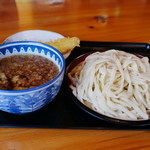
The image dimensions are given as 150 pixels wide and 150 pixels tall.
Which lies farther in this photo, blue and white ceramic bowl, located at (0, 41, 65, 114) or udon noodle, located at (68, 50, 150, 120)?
udon noodle, located at (68, 50, 150, 120)

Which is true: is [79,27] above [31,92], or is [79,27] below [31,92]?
above

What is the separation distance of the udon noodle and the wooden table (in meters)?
0.11

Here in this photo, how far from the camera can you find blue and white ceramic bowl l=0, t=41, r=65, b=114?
73 cm

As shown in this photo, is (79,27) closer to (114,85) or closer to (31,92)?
(114,85)

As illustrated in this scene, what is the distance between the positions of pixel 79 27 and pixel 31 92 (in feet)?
3.51

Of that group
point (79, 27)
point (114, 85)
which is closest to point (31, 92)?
point (114, 85)

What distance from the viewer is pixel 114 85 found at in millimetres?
973

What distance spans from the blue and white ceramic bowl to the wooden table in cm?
11

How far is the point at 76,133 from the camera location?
0.82 metres

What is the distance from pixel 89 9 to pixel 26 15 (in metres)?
0.63

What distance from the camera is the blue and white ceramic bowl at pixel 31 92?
0.73 metres

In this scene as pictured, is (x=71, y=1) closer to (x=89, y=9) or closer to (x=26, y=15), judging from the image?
(x=89, y=9)

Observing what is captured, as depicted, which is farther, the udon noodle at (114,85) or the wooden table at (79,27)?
the udon noodle at (114,85)

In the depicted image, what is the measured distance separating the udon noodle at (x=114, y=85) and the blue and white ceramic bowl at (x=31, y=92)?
0.17 m
